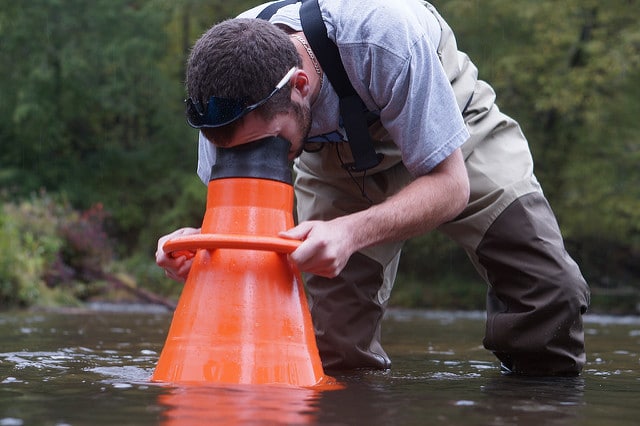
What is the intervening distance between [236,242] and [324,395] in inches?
18.6

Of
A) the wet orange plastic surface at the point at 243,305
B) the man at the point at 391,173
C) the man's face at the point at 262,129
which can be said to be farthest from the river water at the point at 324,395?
the man's face at the point at 262,129

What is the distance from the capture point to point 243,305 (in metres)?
2.58

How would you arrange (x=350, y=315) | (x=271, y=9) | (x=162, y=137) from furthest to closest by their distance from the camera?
(x=162, y=137), (x=350, y=315), (x=271, y=9)

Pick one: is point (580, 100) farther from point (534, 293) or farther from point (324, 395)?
point (324, 395)

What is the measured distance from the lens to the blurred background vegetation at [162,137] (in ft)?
39.6

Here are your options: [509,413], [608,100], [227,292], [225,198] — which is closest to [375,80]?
[225,198]

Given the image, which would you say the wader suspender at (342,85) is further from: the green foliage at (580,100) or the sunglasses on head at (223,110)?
the green foliage at (580,100)

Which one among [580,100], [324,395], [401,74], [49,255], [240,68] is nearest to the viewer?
[324,395]

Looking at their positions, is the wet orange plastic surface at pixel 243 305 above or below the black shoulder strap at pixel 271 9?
below

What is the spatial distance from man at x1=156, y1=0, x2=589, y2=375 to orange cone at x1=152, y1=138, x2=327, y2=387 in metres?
0.12

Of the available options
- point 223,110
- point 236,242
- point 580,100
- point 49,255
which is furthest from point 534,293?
point 580,100

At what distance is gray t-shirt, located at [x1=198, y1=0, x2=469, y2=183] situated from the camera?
2.68 m

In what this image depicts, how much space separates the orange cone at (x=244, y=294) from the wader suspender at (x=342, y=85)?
30 centimetres

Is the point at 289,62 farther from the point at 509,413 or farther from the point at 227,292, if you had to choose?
the point at 509,413
